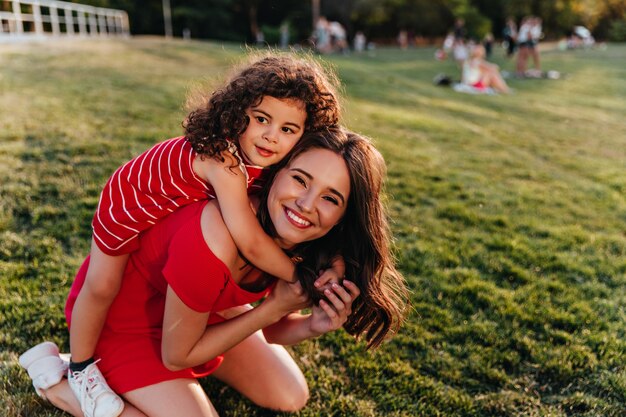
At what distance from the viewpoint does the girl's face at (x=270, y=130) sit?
2346mm

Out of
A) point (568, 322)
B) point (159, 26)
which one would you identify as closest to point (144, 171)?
point (568, 322)

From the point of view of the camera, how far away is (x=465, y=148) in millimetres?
7598

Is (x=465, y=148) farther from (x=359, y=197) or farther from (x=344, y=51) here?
(x=344, y=51)

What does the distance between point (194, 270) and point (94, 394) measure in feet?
2.74

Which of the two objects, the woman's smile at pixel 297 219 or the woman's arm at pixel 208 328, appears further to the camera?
the woman's smile at pixel 297 219

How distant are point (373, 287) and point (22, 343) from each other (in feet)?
6.46

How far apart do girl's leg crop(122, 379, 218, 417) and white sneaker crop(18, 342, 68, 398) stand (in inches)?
15.0

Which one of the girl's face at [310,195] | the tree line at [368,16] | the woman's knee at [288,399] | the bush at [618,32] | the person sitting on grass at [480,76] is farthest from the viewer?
the bush at [618,32]

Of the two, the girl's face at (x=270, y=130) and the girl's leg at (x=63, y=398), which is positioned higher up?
the girl's face at (x=270, y=130)

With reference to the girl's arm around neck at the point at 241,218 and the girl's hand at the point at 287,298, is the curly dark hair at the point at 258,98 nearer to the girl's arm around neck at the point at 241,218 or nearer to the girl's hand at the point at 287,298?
the girl's arm around neck at the point at 241,218

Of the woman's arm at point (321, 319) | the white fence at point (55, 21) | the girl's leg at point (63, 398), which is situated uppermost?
the white fence at point (55, 21)

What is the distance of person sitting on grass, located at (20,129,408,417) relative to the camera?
6.62 ft

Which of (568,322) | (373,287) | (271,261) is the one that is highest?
(271,261)

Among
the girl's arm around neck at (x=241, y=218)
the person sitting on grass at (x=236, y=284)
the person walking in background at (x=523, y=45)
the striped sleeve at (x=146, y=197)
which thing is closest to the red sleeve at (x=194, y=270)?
the person sitting on grass at (x=236, y=284)
